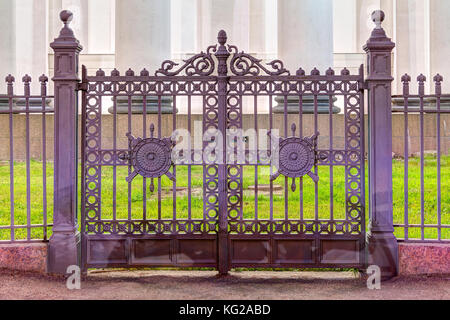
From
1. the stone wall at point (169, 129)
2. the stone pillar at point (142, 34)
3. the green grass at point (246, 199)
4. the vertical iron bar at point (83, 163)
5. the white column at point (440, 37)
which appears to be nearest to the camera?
the vertical iron bar at point (83, 163)

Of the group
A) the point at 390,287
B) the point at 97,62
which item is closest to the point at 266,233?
the point at 390,287

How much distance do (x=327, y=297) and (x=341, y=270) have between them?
5.27 ft

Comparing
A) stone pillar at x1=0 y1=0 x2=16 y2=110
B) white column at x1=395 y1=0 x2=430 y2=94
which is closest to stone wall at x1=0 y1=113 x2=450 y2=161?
stone pillar at x1=0 y1=0 x2=16 y2=110

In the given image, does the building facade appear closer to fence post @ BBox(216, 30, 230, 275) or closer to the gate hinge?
the gate hinge

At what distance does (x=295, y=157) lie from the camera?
315 inches

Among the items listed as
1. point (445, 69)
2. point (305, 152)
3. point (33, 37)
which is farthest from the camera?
point (33, 37)

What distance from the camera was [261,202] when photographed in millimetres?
13281

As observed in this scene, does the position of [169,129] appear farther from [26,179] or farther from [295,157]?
[295,157]

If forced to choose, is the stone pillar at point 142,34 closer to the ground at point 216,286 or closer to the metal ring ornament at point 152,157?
the metal ring ornament at point 152,157

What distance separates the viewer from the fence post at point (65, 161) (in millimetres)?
7898

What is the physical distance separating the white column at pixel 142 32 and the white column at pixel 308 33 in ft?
14.6

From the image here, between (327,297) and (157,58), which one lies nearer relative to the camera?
(327,297)

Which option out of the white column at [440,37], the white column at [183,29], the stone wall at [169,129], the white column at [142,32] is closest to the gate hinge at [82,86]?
the stone wall at [169,129]

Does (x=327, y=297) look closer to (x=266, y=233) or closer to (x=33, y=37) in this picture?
(x=266, y=233)
